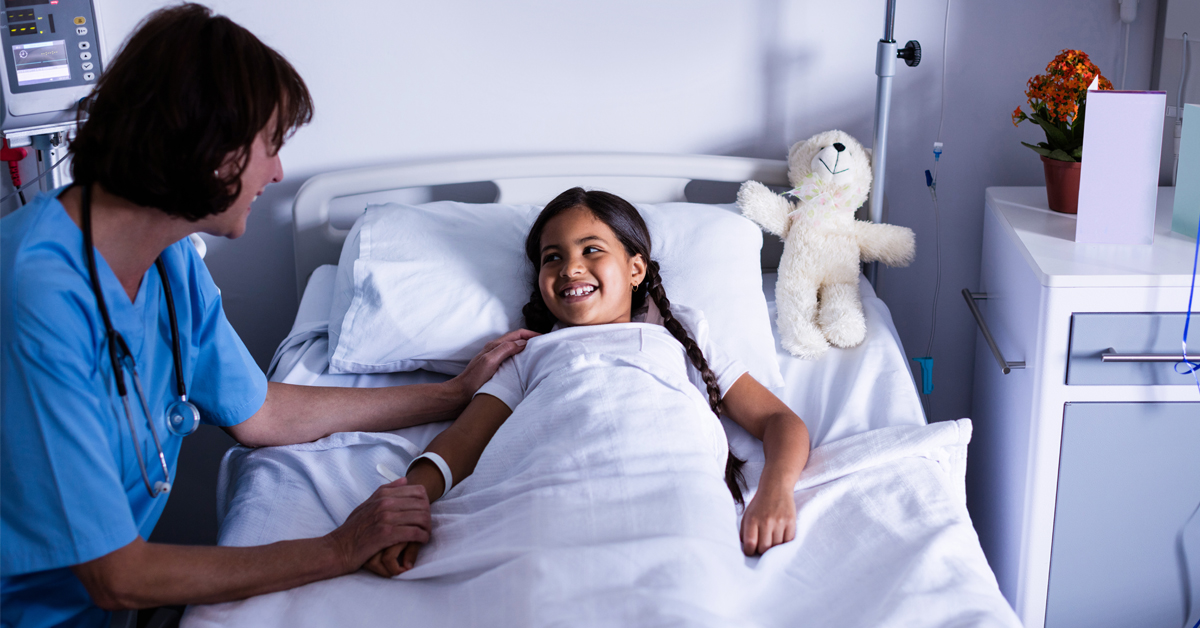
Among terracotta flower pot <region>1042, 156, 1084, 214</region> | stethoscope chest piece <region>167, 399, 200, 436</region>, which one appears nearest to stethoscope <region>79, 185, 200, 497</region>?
stethoscope chest piece <region>167, 399, 200, 436</region>

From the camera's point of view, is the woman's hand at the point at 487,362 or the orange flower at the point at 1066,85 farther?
the orange flower at the point at 1066,85

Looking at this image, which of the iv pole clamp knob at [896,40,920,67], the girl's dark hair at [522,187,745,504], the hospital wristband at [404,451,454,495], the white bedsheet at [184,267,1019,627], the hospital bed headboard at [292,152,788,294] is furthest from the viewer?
the hospital bed headboard at [292,152,788,294]

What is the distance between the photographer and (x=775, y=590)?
42.9 inches

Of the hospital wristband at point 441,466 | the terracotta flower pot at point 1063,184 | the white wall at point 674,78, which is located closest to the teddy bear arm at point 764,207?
the white wall at point 674,78

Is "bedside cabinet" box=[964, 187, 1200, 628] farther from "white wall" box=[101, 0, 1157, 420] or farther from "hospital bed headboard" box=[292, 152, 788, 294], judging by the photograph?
"hospital bed headboard" box=[292, 152, 788, 294]

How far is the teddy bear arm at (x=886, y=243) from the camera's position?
179 cm

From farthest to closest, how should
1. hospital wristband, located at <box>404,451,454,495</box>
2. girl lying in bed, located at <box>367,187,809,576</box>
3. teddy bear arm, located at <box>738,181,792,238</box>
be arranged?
teddy bear arm, located at <box>738,181,792,238</box> < hospital wristband, located at <box>404,451,454,495</box> < girl lying in bed, located at <box>367,187,809,576</box>

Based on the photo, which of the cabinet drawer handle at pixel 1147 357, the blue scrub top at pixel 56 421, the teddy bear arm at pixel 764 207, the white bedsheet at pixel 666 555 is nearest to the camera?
the blue scrub top at pixel 56 421

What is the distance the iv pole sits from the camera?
5.69ft

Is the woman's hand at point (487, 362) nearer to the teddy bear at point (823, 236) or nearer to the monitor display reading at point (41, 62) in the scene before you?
the teddy bear at point (823, 236)

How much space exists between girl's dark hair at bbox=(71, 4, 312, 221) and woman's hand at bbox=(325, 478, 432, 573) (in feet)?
1.43

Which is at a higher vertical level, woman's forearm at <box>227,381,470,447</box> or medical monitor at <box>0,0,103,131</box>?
medical monitor at <box>0,0,103,131</box>

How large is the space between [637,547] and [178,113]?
0.70 meters

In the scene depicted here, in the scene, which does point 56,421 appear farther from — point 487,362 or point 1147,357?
point 1147,357
